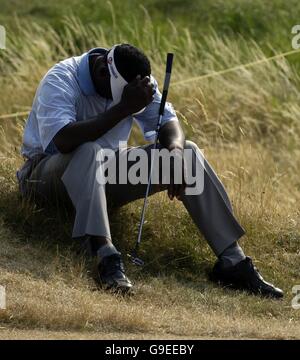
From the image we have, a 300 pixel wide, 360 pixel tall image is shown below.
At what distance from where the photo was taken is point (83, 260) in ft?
26.3

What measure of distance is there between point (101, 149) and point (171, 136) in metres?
0.54

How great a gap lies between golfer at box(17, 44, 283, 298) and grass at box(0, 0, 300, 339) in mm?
180

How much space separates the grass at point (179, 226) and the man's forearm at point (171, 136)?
0.71 metres

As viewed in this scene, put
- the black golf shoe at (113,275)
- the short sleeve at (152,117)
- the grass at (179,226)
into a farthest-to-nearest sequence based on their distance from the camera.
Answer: the short sleeve at (152,117) < the black golf shoe at (113,275) < the grass at (179,226)

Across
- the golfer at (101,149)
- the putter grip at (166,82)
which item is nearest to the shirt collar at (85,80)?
the golfer at (101,149)

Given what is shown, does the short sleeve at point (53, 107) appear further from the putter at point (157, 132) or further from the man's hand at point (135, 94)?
the putter at point (157, 132)

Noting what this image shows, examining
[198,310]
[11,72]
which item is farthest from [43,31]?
[198,310]

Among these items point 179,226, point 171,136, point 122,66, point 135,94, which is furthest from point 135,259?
point 122,66

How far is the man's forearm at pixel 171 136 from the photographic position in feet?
26.8

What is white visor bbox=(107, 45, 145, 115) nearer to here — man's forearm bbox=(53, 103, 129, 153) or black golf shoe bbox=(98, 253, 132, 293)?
man's forearm bbox=(53, 103, 129, 153)

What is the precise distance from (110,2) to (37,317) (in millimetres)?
10640

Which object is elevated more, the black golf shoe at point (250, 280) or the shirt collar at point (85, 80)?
the shirt collar at point (85, 80)

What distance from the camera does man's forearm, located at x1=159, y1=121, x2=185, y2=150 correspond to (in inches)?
322

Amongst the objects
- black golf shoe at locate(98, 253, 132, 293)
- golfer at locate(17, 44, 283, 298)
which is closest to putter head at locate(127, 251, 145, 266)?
golfer at locate(17, 44, 283, 298)
